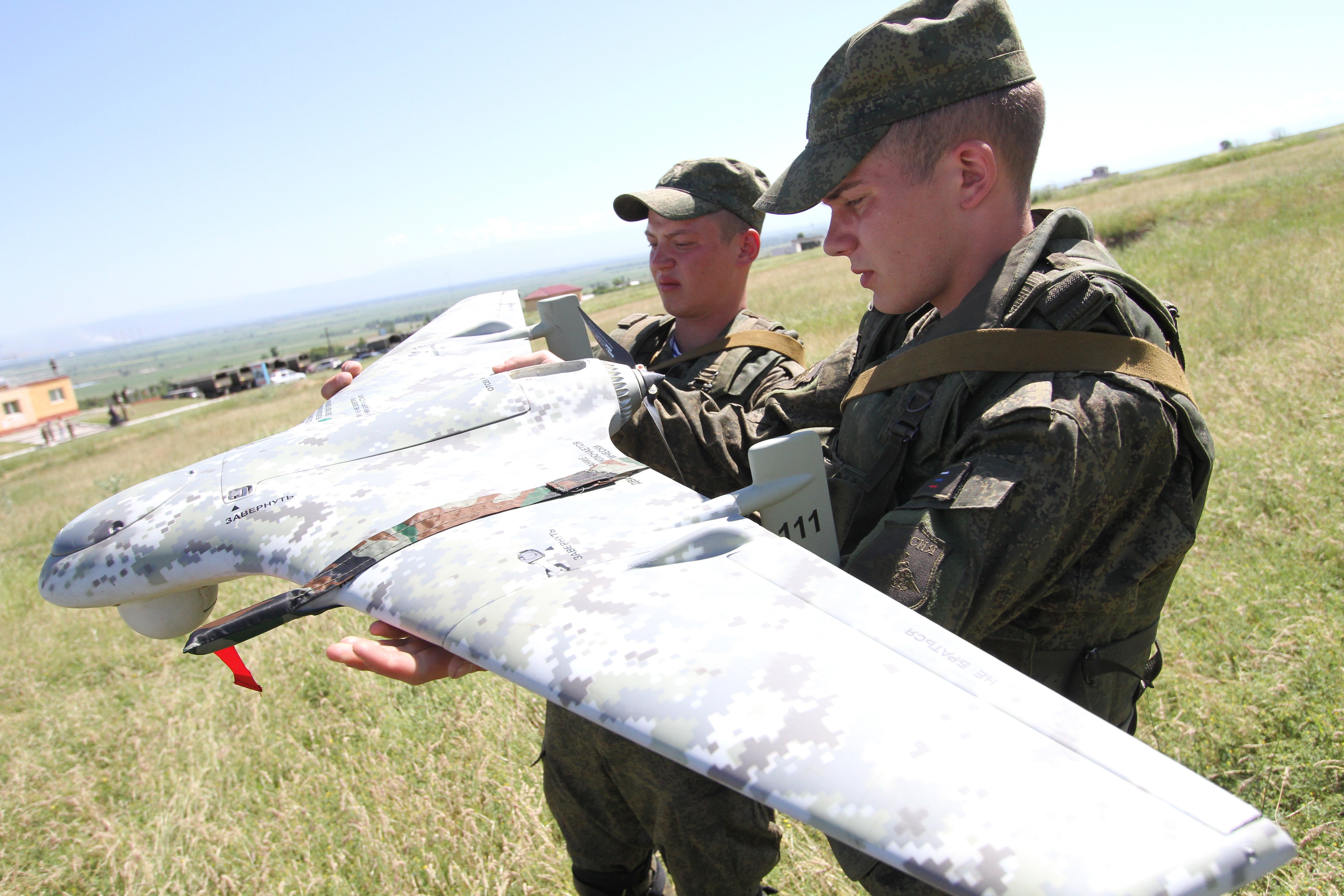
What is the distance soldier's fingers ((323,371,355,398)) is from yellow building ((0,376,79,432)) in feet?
278

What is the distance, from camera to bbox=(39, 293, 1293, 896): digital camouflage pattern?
1.17 m

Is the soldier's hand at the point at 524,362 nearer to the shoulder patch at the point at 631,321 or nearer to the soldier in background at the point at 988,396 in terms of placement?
the soldier in background at the point at 988,396

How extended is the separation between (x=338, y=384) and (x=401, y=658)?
94.9 inches

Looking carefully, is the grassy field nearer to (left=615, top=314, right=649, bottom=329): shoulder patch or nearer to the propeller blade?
the propeller blade

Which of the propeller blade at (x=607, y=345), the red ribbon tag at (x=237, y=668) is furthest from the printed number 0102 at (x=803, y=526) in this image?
the propeller blade at (x=607, y=345)

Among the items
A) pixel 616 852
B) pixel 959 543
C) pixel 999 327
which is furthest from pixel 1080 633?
pixel 616 852

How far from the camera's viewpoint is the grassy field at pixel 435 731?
3453 mm

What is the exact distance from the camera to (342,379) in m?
3.79

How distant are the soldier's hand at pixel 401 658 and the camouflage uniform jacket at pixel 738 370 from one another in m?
1.94

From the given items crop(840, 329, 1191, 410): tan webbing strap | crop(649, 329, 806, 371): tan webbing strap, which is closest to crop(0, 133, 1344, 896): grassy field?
crop(840, 329, 1191, 410): tan webbing strap

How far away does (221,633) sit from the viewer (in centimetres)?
192

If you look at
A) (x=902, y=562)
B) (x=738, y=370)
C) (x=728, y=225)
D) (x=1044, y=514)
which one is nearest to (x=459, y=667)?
(x=902, y=562)

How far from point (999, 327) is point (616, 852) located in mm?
2544

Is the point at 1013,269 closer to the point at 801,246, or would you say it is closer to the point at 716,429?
the point at 716,429
